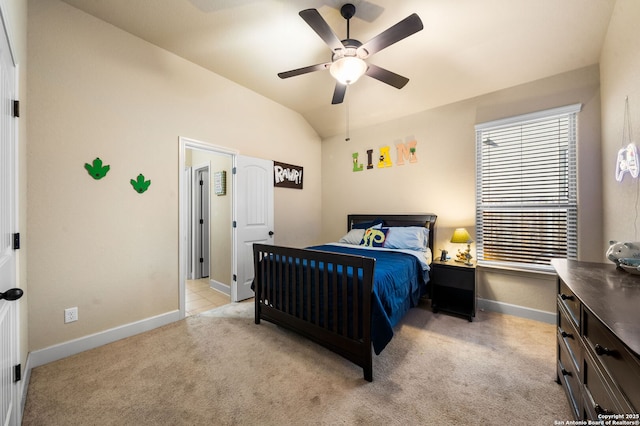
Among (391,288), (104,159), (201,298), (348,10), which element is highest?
(348,10)

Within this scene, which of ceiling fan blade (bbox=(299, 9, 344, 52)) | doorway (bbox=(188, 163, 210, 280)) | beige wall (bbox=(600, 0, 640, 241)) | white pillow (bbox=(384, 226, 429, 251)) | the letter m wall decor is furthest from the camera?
doorway (bbox=(188, 163, 210, 280))

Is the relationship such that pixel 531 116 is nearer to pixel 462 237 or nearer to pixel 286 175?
pixel 462 237

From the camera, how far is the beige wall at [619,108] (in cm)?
175

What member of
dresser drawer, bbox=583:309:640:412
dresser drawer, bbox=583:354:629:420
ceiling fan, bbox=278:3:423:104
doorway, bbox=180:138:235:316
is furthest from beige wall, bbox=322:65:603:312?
dresser drawer, bbox=583:309:640:412

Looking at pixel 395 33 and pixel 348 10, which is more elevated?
pixel 348 10

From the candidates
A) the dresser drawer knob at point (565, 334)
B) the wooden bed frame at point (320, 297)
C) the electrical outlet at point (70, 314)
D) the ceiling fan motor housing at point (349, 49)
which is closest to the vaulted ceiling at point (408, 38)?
the ceiling fan motor housing at point (349, 49)

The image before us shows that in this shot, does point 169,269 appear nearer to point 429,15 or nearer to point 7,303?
point 7,303

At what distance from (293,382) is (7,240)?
1.86 m

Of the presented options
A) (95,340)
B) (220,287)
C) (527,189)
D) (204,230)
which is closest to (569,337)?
(527,189)

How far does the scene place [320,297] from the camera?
7.09 feet

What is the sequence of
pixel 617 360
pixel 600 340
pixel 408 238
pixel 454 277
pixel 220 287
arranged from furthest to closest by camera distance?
pixel 220 287, pixel 408 238, pixel 454 277, pixel 600 340, pixel 617 360

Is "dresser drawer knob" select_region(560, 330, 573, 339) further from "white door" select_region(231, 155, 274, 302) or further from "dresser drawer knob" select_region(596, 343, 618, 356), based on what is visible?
"white door" select_region(231, 155, 274, 302)

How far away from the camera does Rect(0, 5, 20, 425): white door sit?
3.77 feet

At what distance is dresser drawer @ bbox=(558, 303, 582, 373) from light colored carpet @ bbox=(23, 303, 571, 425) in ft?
1.35
